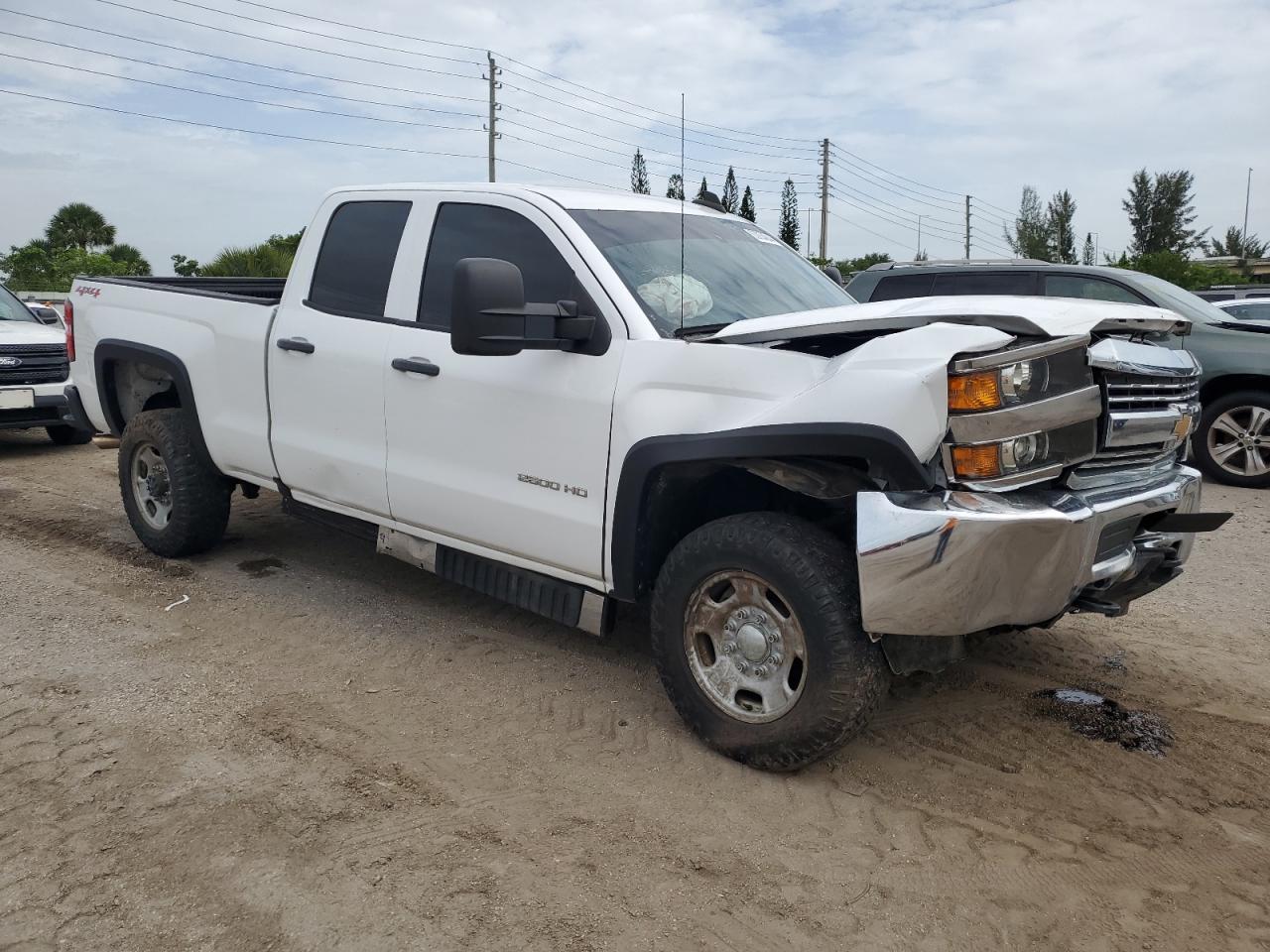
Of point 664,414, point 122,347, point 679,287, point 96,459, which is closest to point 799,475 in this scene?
point 664,414

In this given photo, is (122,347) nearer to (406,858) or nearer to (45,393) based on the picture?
(406,858)

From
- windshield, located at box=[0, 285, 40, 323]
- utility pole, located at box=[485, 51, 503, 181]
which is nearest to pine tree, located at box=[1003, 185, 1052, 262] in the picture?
utility pole, located at box=[485, 51, 503, 181]

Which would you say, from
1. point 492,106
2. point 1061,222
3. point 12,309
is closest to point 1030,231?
point 1061,222

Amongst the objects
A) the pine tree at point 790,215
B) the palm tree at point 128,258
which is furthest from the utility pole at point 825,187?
the palm tree at point 128,258

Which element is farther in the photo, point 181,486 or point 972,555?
point 181,486

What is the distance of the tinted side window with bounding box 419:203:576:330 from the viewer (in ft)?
13.5

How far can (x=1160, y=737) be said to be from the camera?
152 inches

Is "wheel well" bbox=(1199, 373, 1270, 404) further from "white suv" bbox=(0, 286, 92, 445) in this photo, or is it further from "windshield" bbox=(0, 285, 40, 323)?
"windshield" bbox=(0, 285, 40, 323)

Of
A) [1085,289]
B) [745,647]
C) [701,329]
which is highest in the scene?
[1085,289]

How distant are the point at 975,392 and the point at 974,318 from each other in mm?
286

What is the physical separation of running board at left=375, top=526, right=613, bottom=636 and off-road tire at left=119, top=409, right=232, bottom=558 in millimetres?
1454

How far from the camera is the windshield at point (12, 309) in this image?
10.7 meters

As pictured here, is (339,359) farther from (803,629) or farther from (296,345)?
(803,629)

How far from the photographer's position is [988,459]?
304 cm
